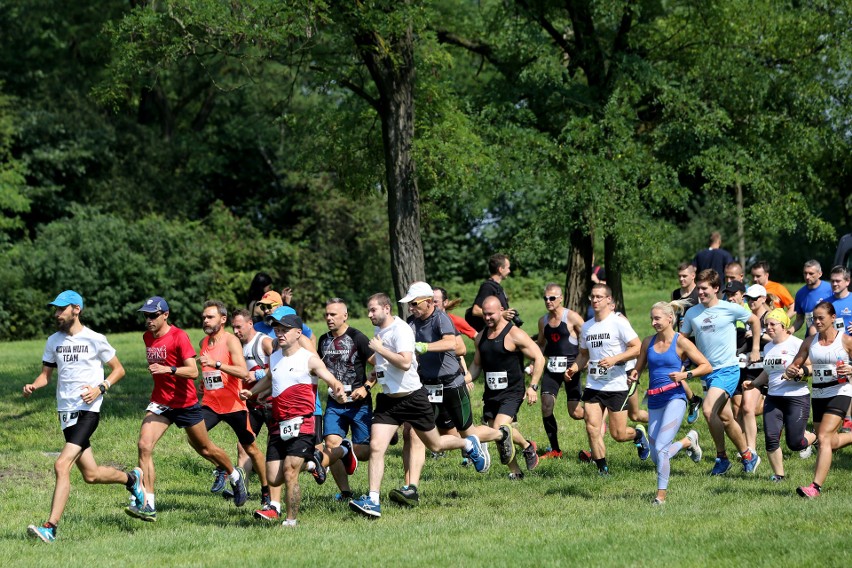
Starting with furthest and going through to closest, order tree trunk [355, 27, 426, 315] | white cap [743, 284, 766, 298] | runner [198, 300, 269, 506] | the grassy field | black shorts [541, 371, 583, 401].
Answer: tree trunk [355, 27, 426, 315] < white cap [743, 284, 766, 298] < black shorts [541, 371, 583, 401] < runner [198, 300, 269, 506] < the grassy field

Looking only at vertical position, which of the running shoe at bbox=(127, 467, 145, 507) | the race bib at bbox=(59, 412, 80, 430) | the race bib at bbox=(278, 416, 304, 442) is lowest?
the running shoe at bbox=(127, 467, 145, 507)

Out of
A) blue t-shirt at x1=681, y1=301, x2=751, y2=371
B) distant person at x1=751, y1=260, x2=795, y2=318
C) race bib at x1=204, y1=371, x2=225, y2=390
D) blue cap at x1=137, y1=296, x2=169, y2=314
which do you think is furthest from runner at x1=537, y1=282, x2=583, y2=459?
blue cap at x1=137, y1=296, x2=169, y2=314

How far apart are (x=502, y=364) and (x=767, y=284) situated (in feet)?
18.8

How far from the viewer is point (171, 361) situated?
1087 centimetres

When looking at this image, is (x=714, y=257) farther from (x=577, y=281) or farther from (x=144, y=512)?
(x=144, y=512)

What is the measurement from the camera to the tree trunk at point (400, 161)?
19828 mm

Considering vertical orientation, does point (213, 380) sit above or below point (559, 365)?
above

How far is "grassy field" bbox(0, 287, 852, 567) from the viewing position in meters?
8.77

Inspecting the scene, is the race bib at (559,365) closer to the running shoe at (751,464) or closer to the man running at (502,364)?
the man running at (502,364)

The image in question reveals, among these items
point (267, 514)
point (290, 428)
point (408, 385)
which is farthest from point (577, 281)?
point (290, 428)

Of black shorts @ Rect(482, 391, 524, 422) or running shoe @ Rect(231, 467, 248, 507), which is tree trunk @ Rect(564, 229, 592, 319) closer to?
black shorts @ Rect(482, 391, 524, 422)

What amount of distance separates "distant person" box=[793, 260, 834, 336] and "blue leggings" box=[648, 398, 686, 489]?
4206 mm

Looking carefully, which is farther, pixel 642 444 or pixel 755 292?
pixel 755 292

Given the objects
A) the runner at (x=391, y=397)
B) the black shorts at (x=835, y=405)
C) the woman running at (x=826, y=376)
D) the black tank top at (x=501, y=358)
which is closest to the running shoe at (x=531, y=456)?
the black tank top at (x=501, y=358)
